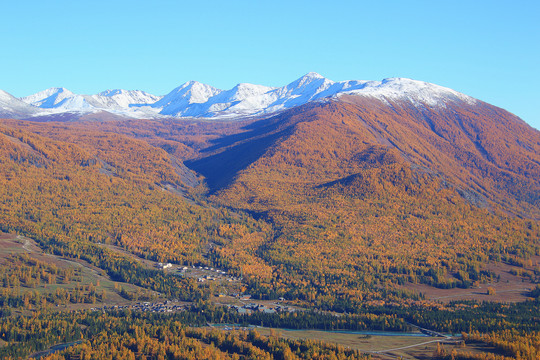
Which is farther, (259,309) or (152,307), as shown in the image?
(259,309)

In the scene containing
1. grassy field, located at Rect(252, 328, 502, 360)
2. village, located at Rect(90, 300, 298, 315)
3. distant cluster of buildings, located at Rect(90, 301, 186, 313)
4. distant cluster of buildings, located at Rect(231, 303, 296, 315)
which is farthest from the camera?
distant cluster of buildings, located at Rect(231, 303, 296, 315)

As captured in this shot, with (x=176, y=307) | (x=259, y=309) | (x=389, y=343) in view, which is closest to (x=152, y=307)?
(x=176, y=307)

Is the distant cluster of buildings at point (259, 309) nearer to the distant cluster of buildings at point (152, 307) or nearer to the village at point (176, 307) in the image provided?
the village at point (176, 307)

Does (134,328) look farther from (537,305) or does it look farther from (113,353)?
(537,305)

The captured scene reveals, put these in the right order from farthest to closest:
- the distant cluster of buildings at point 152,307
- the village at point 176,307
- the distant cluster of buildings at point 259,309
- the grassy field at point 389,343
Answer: the distant cluster of buildings at point 259,309
the village at point 176,307
the distant cluster of buildings at point 152,307
the grassy field at point 389,343

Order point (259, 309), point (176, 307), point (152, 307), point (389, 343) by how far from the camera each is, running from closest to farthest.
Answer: point (389, 343) < point (152, 307) < point (176, 307) < point (259, 309)

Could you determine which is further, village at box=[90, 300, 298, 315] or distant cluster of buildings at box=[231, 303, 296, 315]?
distant cluster of buildings at box=[231, 303, 296, 315]

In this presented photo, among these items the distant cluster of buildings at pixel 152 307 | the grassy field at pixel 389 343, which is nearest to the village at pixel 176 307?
the distant cluster of buildings at pixel 152 307

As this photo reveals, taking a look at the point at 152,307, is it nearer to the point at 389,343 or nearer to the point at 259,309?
the point at 259,309

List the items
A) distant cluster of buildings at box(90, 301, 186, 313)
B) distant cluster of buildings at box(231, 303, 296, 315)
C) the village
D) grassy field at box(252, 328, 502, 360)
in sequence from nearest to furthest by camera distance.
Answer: grassy field at box(252, 328, 502, 360) → distant cluster of buildings at box(90, 301, 186, 313) → the village → distant cluster of buildings at box(231, 303, 296, 315)

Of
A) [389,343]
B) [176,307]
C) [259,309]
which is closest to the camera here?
[389,343]

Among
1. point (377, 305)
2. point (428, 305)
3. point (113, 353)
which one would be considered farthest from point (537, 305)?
point (113, 353)

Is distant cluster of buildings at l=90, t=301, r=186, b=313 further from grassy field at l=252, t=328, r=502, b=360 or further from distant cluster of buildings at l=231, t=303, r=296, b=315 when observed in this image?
grassy field at l=252, t=328, r=502, b=360

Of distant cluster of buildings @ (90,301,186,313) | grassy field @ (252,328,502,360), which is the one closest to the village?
distant cluster of buildings @ (90,301,186,313)
